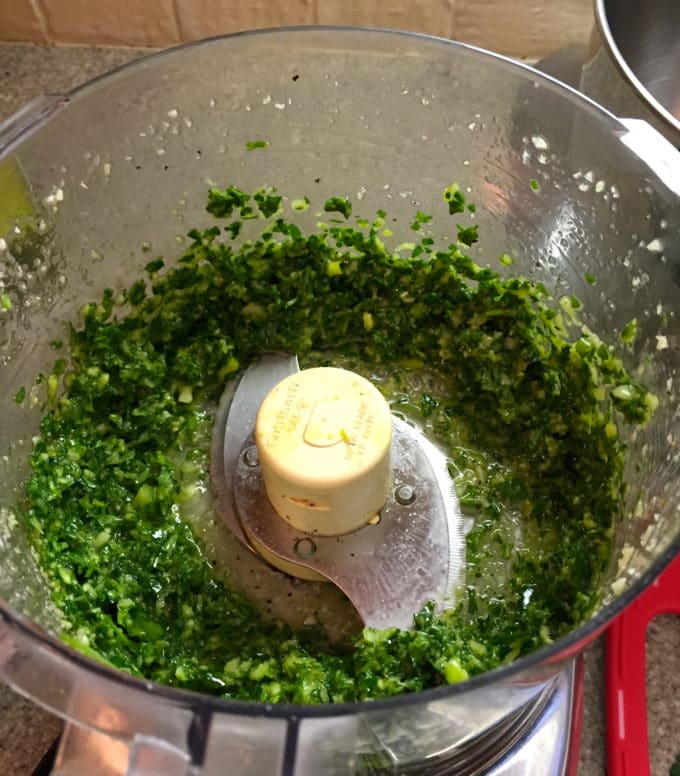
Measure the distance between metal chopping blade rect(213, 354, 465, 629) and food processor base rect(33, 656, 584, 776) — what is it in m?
0.14

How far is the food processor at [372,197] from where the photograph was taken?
2.11 ft

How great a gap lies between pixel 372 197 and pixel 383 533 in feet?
1.37

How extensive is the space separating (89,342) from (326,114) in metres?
0.38

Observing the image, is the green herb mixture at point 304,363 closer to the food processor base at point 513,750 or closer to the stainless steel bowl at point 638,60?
the food processor base at point 513,750

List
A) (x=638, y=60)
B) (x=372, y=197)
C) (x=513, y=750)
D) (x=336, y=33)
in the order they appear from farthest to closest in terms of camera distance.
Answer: (x=638, y=60) → (x=372, y=197) → (x=336, y=33) → (x=513, y=750)

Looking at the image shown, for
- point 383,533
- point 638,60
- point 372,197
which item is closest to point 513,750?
point 383,533

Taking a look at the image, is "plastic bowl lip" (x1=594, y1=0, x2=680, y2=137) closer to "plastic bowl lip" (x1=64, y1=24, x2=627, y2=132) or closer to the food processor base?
"plastic bowl lip" (x1=64, y1=24, x2=627, y2=132)

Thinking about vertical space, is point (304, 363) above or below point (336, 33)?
below

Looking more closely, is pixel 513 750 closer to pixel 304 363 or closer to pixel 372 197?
pixel 304 363

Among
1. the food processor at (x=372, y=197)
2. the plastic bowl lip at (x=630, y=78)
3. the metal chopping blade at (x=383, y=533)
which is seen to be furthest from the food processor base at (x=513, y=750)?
the plastic bowl lip at (x=630, y=78)

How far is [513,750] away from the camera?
2.45 ft

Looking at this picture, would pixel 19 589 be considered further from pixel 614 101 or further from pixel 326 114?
pixel 614 101

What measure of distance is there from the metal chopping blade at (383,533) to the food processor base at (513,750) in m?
0.14

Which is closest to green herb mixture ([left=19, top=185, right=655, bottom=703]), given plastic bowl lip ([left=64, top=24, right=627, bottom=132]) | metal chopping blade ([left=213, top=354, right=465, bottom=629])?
metal chopping blade ([left=213, top=354, right=465, bottom=629])
